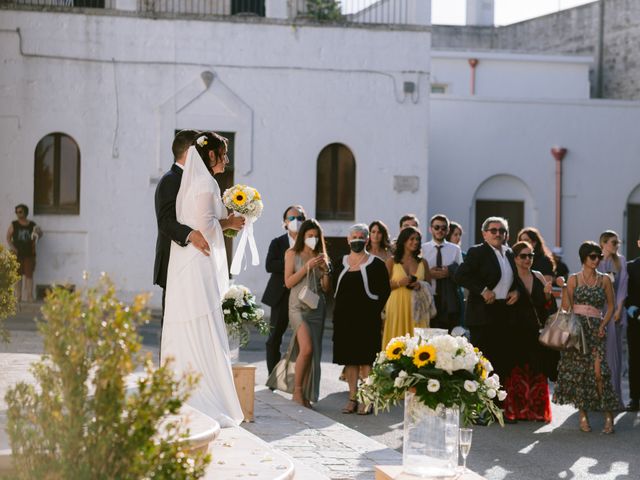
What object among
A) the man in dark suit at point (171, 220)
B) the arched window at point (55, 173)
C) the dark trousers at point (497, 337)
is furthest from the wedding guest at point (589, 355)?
the arched window at point (55, 173)

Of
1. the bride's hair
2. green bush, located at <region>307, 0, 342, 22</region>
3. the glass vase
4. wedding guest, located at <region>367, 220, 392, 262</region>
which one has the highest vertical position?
green bush, located at <region>307, 0, 342, 22</region>

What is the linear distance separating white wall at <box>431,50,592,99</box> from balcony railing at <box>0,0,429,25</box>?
18.0 feet

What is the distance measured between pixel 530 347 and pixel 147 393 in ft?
29.7

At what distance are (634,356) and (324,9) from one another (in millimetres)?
15606

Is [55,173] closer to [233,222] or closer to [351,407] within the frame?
[351,407]

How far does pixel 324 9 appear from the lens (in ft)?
93.0

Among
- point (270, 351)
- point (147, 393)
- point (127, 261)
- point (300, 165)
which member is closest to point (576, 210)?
point (300, 165)

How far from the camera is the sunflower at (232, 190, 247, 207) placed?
1006 centimetres

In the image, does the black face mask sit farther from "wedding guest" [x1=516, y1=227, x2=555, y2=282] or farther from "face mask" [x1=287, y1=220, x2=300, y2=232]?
"wedding guest" [x1=516, y1=227, x2=555, y2=282]

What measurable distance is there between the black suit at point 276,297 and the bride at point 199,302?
527 centimetres

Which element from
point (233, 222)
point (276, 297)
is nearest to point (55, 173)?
point (276, 297)

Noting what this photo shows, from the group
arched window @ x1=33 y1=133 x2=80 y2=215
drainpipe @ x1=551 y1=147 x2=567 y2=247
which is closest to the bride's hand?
arched window @ x1=33 y1=133 x2=80 y2=215

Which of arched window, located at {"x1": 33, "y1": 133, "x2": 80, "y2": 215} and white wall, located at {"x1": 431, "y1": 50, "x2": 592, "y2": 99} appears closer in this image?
arched window, located at {"x1": 33, "y1": 133, "x2": 80, "y2": 215}

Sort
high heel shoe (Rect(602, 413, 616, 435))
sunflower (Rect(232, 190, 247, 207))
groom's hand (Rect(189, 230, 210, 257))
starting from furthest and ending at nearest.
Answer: high heel shoe (Rect(602, 413, 616, 435)) → sunflower (Rect(232, 190, 247, 207)) → groom's hand (Rect(189, 230, 210, 257))
